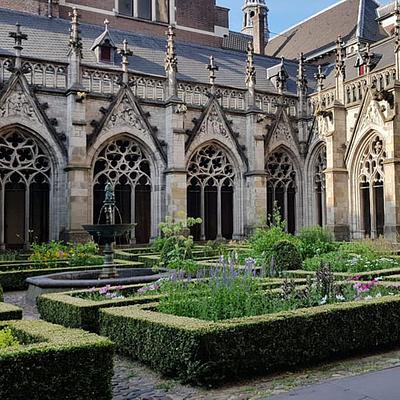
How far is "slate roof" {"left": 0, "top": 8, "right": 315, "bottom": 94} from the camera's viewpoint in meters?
19.1

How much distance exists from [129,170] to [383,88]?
903 cm

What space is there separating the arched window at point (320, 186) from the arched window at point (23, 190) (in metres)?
10.7

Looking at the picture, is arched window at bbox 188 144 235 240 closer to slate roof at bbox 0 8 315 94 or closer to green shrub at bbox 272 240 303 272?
slate roof at bbox 0 8 315 94

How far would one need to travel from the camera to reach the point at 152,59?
21484 mm

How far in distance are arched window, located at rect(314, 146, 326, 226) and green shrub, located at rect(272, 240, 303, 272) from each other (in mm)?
11111

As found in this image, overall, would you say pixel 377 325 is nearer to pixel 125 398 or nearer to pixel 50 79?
pixel 125 398

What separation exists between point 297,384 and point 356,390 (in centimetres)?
70

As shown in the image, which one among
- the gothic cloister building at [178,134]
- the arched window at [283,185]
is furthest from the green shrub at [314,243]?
the arched window at [283,185]

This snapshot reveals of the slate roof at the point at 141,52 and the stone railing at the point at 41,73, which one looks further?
the slate roof at the point at 141,52

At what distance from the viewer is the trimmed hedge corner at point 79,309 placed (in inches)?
263

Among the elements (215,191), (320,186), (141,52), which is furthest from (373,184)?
(141,52)

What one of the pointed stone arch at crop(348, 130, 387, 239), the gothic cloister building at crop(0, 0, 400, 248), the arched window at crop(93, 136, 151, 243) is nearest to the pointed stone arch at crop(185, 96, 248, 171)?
the gothic cloister building at crop(0, 0, 400, 248)

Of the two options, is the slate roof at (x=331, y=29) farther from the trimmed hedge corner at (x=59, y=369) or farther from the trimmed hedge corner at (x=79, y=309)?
the trimmed hedge corner at (x=59, y=369)

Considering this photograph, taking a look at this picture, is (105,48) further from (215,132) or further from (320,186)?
(320,186)
